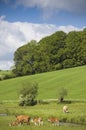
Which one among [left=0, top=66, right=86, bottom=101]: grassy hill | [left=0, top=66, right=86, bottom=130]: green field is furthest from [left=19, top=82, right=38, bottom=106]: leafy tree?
[left=0, top=66, right=86, bottom=101]: grassy hill

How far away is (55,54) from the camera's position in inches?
5340

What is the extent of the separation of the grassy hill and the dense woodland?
50.7 feet

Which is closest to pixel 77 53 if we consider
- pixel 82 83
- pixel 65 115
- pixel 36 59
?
pixel 36 59

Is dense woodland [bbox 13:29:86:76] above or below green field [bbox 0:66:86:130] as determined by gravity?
above

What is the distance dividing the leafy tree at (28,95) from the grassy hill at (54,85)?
3.99 meters

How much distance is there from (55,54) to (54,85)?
36.5m

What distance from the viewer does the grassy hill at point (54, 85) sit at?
3505 inches

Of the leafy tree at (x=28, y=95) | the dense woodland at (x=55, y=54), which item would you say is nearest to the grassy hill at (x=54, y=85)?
the leafy tree at (x=28, y=95)

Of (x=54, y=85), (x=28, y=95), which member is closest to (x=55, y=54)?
(x=54, y=85)

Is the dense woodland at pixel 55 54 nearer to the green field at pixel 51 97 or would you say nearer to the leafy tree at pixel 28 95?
the green field at pixel 51 97

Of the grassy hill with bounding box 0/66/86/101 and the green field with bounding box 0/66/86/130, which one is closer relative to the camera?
the green field with bounding box 0/66/86/130

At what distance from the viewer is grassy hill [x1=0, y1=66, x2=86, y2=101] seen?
292ft

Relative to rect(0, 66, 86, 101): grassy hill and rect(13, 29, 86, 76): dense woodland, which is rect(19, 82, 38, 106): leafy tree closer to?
rect(0, 66, 86, 101): grassy hill

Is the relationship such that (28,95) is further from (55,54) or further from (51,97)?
(55,54)
